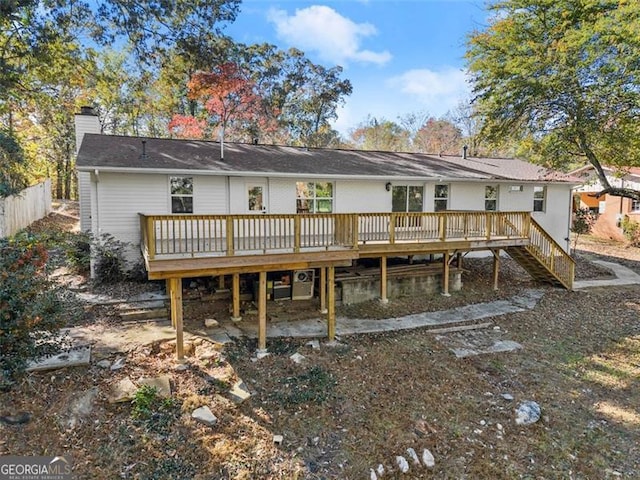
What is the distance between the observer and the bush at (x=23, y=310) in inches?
208

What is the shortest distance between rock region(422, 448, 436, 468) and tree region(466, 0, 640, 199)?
1291cm

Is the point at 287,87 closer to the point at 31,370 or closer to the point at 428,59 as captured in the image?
the point at 428,59

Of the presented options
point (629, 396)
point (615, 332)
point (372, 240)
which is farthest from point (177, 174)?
point (615, 332)

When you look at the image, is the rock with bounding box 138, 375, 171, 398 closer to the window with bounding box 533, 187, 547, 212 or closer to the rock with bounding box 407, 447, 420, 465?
the rock with bounding box 407, 447, 420, 465

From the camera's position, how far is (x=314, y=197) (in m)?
12.7

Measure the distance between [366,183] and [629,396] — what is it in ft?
29.0

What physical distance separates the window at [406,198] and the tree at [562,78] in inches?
183

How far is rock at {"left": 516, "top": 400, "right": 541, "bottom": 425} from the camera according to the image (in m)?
6.05

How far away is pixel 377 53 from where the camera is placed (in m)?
21.4

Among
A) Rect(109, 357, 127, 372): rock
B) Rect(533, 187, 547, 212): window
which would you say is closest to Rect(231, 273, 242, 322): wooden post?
Rect(109, 357, 127, 372): rock

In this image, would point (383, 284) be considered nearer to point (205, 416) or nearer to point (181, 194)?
point (181, 194)

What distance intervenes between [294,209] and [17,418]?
8678mm

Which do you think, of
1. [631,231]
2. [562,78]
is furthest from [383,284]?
[631,231]

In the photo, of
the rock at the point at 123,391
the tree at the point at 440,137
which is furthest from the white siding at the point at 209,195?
the tree at the point at 440,137
